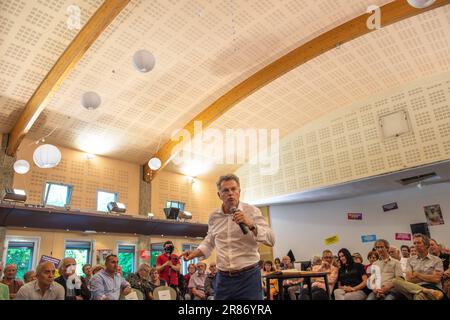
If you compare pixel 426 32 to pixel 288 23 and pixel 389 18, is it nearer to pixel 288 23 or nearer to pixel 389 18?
pixel 389 18

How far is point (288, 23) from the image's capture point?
7.46 metres

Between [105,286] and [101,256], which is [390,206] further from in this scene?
[105,286]

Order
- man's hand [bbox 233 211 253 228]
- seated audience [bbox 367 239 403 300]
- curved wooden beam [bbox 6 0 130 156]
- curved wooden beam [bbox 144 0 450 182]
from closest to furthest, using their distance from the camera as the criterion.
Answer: man's hand [bbox 233 211 253 228] → seated audience [bbox 367 239 403 300] → curved wooden beam [bbox 6 0 130 156] → curved wooden beam [bbox 144 0 450 182]

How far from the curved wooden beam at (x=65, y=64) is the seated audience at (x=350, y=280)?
18.4ft

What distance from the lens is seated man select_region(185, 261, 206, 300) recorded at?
6.34 metres

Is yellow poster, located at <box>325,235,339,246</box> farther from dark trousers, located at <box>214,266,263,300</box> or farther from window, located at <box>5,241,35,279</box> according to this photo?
dark trousers, located at <box>214,266,263,300</box>

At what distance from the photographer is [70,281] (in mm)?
4660

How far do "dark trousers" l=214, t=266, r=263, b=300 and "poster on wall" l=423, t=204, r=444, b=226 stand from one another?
942cm

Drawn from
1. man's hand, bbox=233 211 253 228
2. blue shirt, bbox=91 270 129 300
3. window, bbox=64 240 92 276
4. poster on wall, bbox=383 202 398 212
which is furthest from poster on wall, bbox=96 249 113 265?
poster on wall, bbox=383 202 398 212

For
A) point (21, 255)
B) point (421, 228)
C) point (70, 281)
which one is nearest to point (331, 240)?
point (421, 228)

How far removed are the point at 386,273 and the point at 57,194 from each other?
7760mm

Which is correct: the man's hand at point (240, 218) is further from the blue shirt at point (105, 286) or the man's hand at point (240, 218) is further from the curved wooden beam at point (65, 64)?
the curved wooden beam at point (65, 64)

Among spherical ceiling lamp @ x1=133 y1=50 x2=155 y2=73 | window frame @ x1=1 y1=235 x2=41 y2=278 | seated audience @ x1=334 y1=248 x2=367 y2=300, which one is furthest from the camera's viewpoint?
window frame @ x1=1 y1=235 x2=41 y2=278
